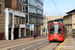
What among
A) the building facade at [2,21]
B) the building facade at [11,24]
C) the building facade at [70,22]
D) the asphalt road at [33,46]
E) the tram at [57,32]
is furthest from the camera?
the building facade at [70,22]

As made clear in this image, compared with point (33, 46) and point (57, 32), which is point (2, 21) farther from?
point (33, 46)

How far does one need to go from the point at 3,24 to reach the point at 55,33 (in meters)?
12.7

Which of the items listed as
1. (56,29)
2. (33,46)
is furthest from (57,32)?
(33,46)

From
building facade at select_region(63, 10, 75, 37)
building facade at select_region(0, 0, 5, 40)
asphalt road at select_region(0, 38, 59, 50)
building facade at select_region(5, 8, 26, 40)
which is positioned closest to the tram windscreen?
asphalt road at select_region(0, 38, 59, 50)

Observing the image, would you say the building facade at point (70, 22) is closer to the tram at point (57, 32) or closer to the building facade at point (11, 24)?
the building facade at point (11, 24)

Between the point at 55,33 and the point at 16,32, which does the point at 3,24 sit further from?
the point at 55,33

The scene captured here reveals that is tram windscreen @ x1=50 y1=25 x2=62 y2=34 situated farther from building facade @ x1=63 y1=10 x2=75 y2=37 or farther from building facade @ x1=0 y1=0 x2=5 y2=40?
building facade @ x1=63 y1=10 x2=75 y2=37

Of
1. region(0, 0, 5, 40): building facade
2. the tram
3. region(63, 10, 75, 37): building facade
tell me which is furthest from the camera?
region(63, 10, 75, 37): building facade

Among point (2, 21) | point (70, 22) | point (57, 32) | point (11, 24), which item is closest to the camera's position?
point (57, 32)

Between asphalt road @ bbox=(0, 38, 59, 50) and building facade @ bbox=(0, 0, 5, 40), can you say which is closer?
asphalt road @ bbox=(0, 38, 59, 50)

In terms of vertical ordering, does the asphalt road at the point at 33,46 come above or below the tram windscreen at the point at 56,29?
below

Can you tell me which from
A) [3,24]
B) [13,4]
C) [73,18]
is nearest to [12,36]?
[3,24]

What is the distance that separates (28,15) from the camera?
43562 mm

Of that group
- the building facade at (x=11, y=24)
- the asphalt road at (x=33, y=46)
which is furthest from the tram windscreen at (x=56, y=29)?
the building facade at (x=11, y=24)
